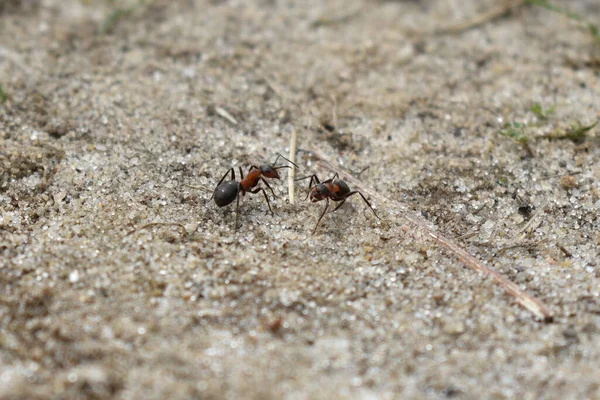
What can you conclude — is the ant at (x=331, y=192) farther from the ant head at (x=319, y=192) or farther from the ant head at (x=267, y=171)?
the ant head at (x=267, y=171)

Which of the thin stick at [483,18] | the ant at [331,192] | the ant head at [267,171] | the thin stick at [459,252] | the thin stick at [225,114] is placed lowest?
the thin stick at [459,252]

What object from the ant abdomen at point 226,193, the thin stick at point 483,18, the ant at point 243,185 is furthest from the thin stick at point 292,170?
the thin stick at point 483,18

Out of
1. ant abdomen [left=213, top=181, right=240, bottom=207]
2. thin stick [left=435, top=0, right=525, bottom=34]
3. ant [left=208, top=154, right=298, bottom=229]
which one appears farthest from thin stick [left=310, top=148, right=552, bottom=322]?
thin stick [left=435, top=0, right=525, bottom=34]

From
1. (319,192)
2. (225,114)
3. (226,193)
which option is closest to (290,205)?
(319,192)

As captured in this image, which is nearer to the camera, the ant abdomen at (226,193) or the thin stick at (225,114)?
the ant abdomen at (226,193)

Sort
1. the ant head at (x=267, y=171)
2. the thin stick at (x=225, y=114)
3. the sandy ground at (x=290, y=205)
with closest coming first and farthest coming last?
the sandy ground at (x=290, y=205)
the ant head at (x=267, y=171)
the thin stick at (x=225, y=114)

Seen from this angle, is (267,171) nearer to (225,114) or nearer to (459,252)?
(225,114)

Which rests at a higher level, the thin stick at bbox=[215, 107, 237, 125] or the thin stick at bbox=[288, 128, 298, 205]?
the thin stick at bbox=[215, 107, 237, 125]

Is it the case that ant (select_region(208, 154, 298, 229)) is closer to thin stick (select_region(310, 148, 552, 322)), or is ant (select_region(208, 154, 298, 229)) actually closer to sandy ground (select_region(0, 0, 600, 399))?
sandy ground (select_region(0, 0, 600, 399))
